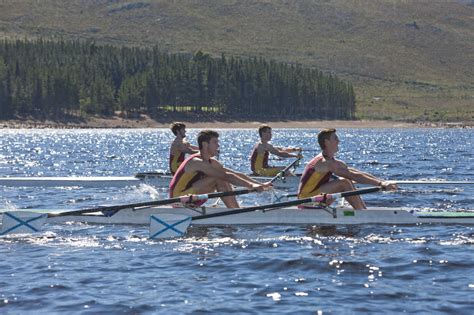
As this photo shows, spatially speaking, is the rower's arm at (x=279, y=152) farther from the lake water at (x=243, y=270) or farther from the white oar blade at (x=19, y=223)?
the white oar blade at (x=19, y=223)

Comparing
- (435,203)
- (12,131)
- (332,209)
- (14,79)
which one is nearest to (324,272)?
(332,209)

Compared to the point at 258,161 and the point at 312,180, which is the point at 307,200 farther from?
the point at 258,161

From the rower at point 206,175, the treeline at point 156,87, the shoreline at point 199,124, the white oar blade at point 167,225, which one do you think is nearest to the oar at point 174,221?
the white oar blade at point 167,225

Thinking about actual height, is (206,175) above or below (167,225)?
above

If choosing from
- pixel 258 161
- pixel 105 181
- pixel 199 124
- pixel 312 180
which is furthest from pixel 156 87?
pixel 312 180

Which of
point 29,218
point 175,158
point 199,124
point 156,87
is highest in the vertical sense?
point 156,87

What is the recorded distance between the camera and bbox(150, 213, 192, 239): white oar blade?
1969 centimetres

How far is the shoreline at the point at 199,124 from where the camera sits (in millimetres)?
159500

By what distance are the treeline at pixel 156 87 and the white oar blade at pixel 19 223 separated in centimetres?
14027

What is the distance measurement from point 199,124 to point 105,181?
141m

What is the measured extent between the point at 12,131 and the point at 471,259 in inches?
5492

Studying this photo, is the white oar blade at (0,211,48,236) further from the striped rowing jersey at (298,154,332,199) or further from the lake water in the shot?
the striped rowing jersey at (298,154,332,199)

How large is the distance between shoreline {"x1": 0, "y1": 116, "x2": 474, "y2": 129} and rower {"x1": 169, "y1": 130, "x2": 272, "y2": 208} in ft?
453

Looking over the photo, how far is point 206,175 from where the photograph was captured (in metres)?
21.7
